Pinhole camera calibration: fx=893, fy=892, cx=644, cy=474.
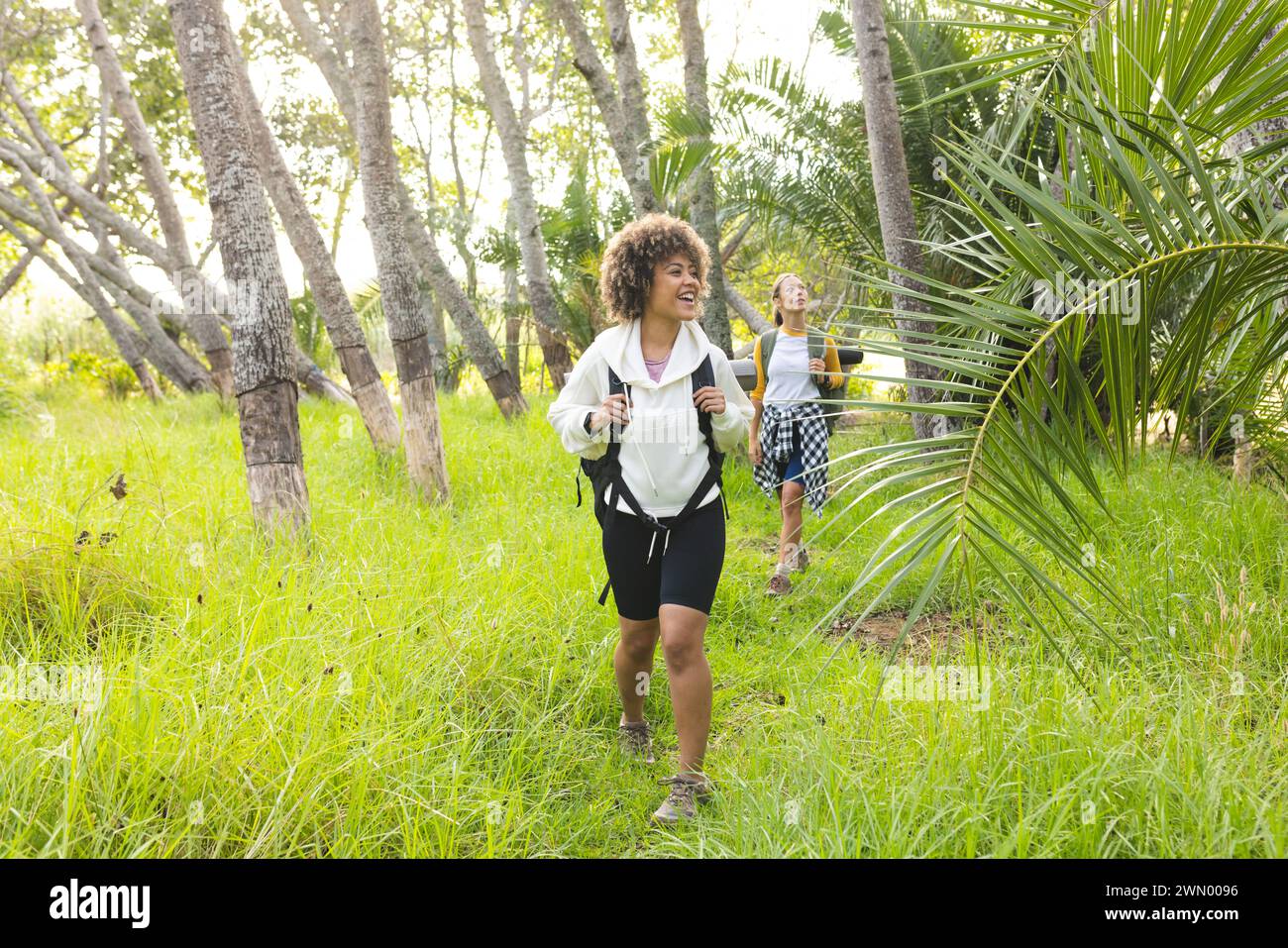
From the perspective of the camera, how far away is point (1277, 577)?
13.2 feet

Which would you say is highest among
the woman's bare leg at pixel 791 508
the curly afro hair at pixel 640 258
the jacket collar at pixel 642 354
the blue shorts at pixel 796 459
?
the curly afro hair at pixel 640 258

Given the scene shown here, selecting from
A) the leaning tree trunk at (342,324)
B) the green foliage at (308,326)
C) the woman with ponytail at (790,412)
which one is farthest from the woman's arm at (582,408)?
the green foliage at (308,326)

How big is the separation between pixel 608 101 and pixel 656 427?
538 cm

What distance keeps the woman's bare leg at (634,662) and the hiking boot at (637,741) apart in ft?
0.08

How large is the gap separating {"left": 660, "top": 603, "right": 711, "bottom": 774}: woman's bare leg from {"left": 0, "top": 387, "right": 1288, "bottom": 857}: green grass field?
0.16 meters

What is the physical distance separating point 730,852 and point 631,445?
1.23 meters

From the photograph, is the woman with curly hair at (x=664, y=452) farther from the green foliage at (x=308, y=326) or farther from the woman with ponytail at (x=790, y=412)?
the green foliage at (x=308, y=326)

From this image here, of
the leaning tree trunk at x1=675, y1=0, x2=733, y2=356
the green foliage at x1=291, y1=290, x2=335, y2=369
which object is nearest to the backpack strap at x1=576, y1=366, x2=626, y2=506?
the leaning tree trunk at x1=675, y1=0, x2=733, y2=356

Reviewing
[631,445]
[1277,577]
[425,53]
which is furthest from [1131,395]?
[425,53]

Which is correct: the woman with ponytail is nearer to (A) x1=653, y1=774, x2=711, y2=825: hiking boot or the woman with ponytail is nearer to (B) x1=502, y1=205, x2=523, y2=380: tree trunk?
(A) x1=653, y1=774, x2=711, y2=825: hiking boot

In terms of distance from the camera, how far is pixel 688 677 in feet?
9.02

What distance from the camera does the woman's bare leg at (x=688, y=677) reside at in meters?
2.72

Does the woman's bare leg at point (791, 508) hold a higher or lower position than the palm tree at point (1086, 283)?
lower

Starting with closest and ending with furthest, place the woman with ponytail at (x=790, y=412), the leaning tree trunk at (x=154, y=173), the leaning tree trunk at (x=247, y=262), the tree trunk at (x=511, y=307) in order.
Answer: the leaning tree trunk at (x=247, y=262) < the woman with ponytail at (x=790, y=412) < the leaning tree trunk at (x=154, y=173) < the tree trunk at (x=511, y=307)
